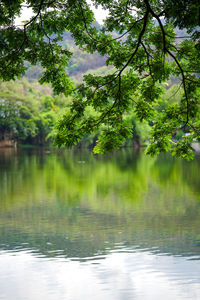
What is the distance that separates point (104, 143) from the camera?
8.85 m

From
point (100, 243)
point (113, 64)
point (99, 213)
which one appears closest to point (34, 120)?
point (99, 213)

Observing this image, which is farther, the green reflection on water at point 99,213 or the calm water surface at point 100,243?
the green reflection on water at point 99,213

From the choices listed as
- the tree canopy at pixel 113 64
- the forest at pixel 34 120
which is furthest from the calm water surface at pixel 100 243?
the forest at pixel 34 120

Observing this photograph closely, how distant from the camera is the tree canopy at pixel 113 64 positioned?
8.27 metres

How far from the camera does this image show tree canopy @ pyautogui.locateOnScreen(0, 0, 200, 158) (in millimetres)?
8273

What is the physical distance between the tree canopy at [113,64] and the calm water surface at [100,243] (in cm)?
228

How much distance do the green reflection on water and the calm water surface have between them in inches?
1.0

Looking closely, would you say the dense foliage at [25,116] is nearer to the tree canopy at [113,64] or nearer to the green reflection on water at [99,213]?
the green reflection on water at [99,213]

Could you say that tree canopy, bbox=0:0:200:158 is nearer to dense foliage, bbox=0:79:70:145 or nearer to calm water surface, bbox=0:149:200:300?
calm water surface, bbox=0:149:200:300

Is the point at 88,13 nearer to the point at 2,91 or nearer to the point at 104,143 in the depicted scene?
the point at 104,143

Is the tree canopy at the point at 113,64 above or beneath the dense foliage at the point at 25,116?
beneath

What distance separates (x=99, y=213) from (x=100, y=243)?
3932 millimetres

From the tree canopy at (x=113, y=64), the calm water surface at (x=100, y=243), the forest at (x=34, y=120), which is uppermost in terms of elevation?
the forest at (x=34, y=120)

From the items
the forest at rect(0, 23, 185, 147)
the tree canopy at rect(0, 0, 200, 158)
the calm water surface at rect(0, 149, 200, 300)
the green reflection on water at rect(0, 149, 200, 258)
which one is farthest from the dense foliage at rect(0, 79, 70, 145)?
the tree canopy at rect(0, 0, 200, 158)
